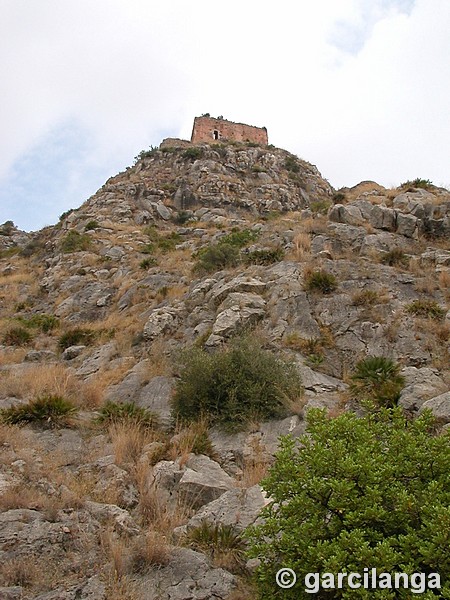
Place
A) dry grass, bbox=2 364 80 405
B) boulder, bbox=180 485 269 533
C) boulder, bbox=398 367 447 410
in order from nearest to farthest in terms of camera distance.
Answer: boulder, bbox=180 485 269 533 → boulder, bbox=398 367 447 410 → dry grass, bbox=2 364 80 405

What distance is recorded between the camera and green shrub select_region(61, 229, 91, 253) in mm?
22358

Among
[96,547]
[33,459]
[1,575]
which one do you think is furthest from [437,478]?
[33,459]

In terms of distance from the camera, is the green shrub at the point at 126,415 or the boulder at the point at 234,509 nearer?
the boulder at the point at 234,509

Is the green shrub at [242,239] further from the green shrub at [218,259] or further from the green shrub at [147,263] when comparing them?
the green shrub at [147,263]

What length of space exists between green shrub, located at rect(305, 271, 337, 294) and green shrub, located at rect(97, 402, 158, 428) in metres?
5.19

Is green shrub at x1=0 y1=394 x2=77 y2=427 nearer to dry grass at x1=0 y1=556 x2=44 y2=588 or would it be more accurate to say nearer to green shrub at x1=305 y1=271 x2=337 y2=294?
dry grass at x1=0 y1=556 x2=44 y2=588

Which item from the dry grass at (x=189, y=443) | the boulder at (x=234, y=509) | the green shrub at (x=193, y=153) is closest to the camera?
the boulder at (x=234, y=509)

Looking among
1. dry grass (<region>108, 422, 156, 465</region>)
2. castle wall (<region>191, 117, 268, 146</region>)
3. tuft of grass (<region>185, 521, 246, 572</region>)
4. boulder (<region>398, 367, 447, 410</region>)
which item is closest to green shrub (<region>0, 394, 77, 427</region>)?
dry grass (<region>108, 422, 156, 465</region>)

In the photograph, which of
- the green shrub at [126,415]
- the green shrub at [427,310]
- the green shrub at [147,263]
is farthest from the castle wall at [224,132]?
the green shrub at [126,415]

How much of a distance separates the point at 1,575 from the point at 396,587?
295cm

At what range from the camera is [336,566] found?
2.73 metres

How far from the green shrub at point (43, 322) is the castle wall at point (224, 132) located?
27.2m

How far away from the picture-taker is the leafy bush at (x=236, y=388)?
7.21 metres

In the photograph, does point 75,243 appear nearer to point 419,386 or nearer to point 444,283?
point 444,283
